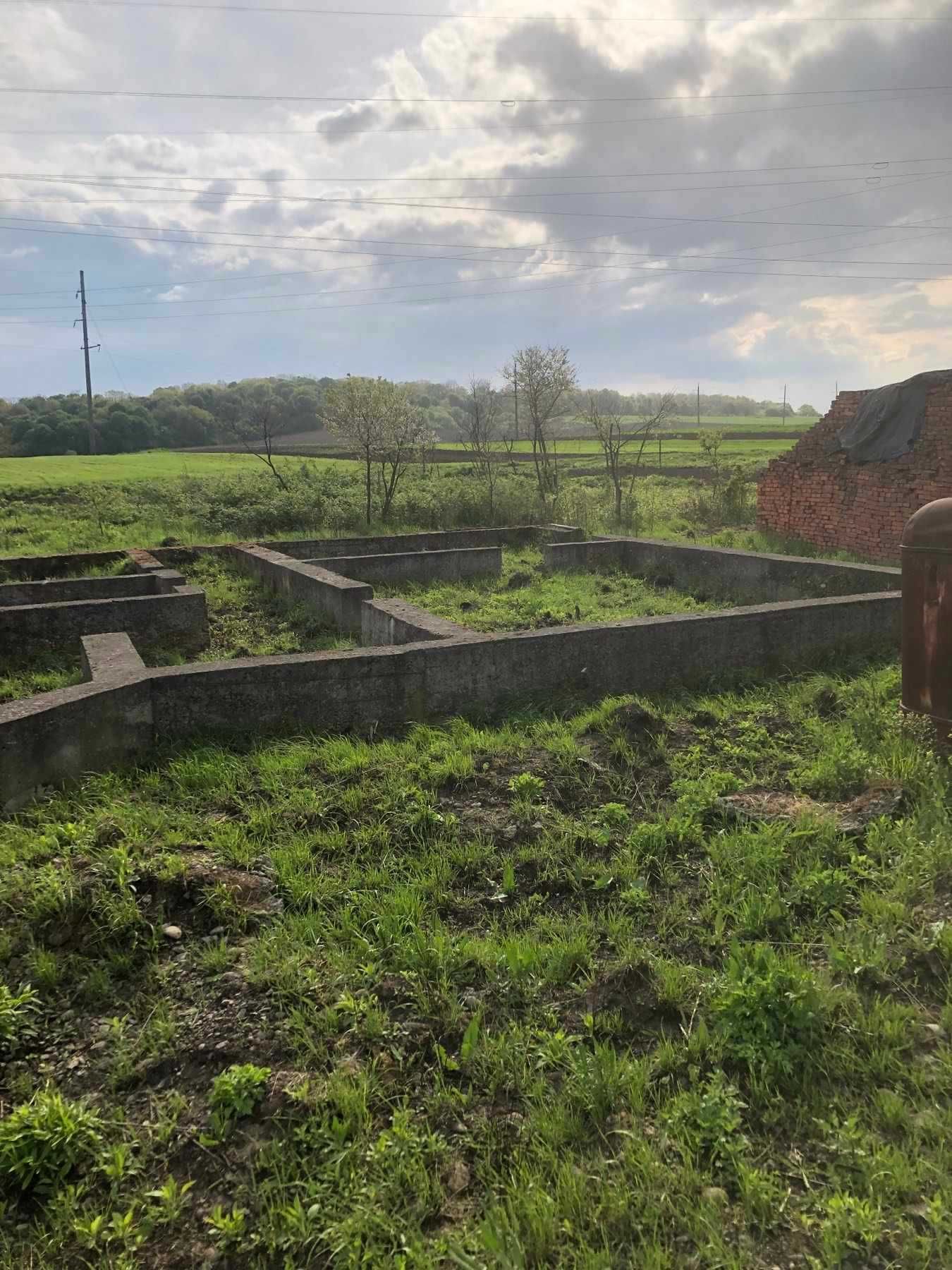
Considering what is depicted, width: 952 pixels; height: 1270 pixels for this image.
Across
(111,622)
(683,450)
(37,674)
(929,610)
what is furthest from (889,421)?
(683,450)

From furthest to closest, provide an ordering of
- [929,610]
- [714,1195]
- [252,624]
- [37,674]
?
[252,624]
[37,674]
[929,610]
[714,1195]

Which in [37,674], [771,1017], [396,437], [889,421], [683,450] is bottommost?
[771,1017]

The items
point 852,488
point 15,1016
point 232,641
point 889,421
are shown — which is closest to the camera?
point 15,1016

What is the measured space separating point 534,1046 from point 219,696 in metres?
3.22

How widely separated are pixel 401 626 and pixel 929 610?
12.8 feet

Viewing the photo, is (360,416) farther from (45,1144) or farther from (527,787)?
(45,1144)

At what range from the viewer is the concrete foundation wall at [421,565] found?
38.0ft

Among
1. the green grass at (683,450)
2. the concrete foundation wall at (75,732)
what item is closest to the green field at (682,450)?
the green grass at (683,450)

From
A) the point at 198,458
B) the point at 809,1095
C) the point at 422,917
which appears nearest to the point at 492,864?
the point at 422,917

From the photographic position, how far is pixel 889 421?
12.8m

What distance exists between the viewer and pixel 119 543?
1488cm

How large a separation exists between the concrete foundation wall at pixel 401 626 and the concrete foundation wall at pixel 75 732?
1.92 m

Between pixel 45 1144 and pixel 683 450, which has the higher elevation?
pixel 683 450

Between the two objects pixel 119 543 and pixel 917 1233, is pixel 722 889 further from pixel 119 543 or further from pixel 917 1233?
pixel 119 543
